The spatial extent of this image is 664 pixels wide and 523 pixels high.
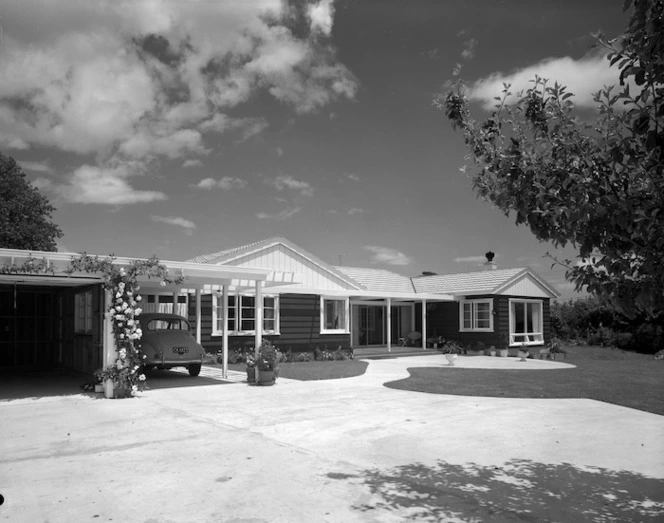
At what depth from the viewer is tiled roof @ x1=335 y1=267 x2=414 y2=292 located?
30.0 meters

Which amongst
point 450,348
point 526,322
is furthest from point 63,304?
point 526,322

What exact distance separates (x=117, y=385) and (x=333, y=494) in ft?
26.3

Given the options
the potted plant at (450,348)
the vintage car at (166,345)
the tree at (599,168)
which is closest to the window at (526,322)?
the potted plant at (450,348)

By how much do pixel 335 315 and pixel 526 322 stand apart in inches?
439

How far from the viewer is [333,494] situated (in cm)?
558

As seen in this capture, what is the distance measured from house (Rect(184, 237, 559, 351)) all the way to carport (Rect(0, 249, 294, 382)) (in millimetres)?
1200

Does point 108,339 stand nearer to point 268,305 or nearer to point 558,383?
point 268,305

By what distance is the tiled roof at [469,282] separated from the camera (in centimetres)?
2778

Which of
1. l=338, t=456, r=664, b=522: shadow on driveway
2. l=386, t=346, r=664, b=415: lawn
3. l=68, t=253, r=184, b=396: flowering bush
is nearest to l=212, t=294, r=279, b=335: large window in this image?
l=386, t=346, r=664, b=415: lawn

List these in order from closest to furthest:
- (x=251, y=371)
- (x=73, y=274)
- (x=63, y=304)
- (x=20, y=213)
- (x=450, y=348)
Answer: (x=73, y=274)
(x=251, y=371)
(x=63, y=304)
(x=450, y=348)
(x=20, y=213)

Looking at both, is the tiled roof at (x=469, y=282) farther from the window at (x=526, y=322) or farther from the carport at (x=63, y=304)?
the carport at (x=63, y=304)

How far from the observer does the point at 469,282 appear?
29328 millimetres

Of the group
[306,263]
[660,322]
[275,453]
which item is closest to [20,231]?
[306,263]

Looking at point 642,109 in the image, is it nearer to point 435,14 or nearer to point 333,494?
point 333,494
